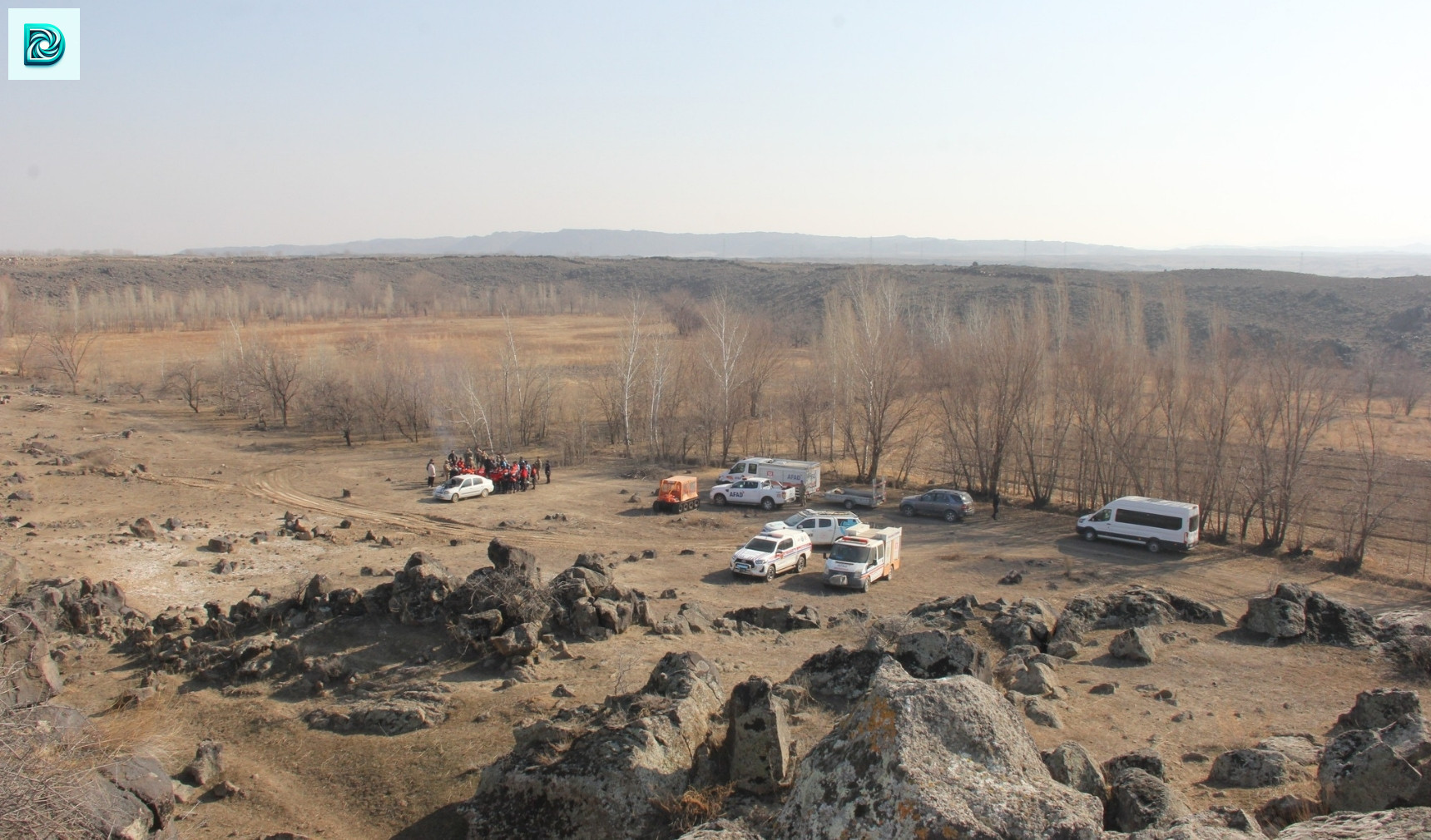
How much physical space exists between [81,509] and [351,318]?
293 feet

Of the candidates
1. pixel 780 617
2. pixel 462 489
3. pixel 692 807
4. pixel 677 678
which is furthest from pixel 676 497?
pixel 692 807

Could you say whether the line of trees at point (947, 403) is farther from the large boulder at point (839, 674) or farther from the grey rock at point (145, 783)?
the grey rock at point (145, 783)

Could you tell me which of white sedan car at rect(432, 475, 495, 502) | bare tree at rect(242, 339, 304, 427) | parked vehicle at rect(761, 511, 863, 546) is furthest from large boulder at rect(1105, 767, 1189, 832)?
bare tree at rect(242, 339, 304, 427)

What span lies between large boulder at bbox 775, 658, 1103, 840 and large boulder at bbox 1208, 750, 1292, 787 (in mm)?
5883

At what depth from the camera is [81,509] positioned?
29.6 meters

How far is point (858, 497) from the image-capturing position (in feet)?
113

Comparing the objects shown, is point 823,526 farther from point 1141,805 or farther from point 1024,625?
point 1141,805

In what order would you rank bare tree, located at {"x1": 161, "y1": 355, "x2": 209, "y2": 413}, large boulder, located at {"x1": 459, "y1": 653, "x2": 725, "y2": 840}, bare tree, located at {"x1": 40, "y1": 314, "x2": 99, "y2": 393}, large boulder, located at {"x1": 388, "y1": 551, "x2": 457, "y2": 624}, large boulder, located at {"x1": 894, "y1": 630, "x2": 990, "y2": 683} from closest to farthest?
1. large boulder, located at {"x1": 459, "y1": 653, "x2": 725, "y2": 840}
2. large boulder, located at {"x1": 894, "y1": 630, "x2": 990, "y2": 683}
3. large boulder, located at {"x1": 388, "y1": 551, "x2": 457, "y2": 624}
4. bare tree, located at {"x1": 161, "y1": 355, "x2": 209, "y2": 413}
5. bare tree, located at {"x1": 40, "y1": 314, "x2": 99, "y2": 393}

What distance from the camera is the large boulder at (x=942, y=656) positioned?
12.7 metres

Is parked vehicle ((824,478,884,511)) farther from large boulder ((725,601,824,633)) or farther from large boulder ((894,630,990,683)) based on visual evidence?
large boulder ((894,630,990,683))

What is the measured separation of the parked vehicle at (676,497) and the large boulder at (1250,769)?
2284cm

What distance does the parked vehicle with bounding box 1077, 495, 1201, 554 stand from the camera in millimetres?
28234

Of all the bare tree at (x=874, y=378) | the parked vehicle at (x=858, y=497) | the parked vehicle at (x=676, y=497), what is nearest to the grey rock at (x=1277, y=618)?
the parked vehicle at (x=858, y=497)

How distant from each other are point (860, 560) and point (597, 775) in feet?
50.7
